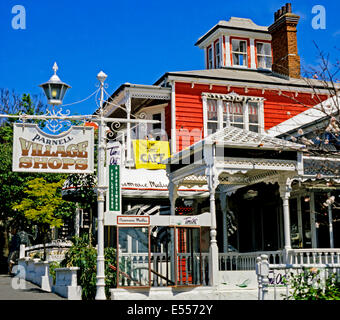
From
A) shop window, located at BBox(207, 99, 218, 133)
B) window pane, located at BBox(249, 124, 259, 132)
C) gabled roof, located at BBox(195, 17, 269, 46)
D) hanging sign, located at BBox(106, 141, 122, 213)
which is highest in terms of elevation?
gabled roof, located at BBox(195, 17, 269, 46)

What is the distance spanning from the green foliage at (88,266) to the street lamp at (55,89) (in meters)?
4.37

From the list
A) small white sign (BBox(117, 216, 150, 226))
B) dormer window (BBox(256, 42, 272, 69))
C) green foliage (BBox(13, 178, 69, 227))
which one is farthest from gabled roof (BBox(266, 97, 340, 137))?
green foliage (BBox(13, 178, 69, 227))

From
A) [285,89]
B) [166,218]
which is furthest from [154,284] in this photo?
[285,89]

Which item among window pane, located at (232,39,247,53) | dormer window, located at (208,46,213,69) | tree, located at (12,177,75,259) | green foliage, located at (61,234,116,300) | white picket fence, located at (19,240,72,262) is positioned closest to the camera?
green foliage, located at (61,234,116,300)

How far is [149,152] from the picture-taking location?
69.5 feet

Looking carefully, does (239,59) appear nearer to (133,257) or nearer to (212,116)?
(212,116)

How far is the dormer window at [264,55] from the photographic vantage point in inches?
1077

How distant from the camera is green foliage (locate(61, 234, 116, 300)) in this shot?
47.2 feet

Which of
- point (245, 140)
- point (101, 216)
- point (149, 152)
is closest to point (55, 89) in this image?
point (101, 216)

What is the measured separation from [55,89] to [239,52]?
1518 centimetres

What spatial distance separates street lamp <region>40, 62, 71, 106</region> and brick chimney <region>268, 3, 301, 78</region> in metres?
13.6

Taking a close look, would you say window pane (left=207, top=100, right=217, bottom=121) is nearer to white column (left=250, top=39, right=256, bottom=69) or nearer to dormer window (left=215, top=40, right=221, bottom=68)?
dormer window (left=215, top=40, right=221, bottom=68)

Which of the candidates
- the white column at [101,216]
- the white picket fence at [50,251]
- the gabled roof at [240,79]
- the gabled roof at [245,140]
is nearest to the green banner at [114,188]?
the white column at [101,216]
